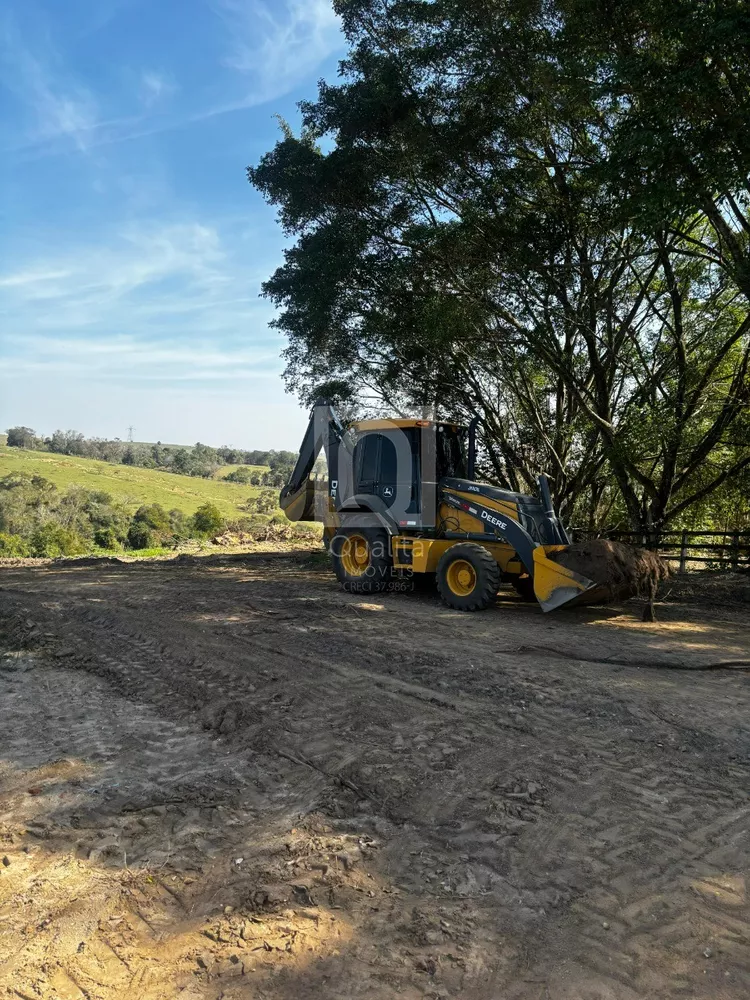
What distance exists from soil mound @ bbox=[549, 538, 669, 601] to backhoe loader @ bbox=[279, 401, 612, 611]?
139 mm

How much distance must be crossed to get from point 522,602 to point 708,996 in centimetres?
864

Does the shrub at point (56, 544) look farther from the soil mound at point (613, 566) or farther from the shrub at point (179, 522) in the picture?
the soil mound at point (613, 566)

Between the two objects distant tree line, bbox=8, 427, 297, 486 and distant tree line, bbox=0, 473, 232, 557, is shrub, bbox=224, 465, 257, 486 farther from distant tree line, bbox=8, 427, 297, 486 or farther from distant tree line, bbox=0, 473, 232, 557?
distant tree line, bbox=0, 473, 232, 557

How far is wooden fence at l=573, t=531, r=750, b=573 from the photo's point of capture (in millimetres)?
13414

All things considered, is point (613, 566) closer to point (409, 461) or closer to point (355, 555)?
point (409, 461)

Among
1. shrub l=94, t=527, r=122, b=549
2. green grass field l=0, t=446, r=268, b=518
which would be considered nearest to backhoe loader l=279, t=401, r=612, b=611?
shrub l=94, t=527, r=122, b=549

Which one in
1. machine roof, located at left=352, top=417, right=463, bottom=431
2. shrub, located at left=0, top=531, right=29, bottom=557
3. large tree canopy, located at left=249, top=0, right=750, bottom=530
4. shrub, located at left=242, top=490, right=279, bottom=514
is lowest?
shrub, located at left=0, top=531, right=29, bottom=557

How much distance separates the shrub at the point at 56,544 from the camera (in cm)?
2998

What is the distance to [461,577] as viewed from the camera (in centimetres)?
1023

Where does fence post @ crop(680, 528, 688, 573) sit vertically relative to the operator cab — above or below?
below

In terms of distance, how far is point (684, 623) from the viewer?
9.72m

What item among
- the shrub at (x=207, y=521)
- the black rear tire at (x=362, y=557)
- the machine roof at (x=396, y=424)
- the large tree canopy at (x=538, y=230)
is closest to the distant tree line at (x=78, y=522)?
the shrub at (x=207, y=521)

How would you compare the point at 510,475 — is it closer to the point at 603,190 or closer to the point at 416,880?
the point at 603,190

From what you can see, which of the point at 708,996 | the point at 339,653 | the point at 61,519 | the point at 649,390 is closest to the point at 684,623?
the point at 339,653
